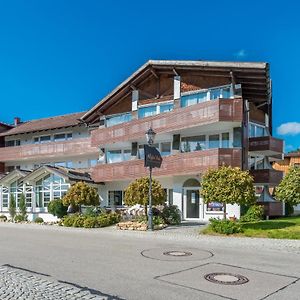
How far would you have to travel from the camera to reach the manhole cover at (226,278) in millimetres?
8602

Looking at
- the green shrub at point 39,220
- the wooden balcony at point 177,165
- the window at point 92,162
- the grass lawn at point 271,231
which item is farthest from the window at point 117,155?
the grass lawn at point 271,231

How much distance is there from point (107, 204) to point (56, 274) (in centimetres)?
2529

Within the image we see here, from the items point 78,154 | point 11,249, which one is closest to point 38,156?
point 78,154

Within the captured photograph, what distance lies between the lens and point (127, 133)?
31766 mm

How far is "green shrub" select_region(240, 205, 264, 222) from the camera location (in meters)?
24.9

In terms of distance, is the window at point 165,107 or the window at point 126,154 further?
the window at point 126,154

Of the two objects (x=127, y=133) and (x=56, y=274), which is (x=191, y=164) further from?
(x=56, y=274)

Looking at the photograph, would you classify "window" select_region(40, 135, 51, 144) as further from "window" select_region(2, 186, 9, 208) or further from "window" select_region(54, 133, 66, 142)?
"window" select_region(2, 186, 9, 208)

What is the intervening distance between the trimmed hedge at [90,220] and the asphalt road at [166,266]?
22.8 feet

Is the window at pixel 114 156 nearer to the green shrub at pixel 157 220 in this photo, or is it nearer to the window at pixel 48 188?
the window at pixel 48 188

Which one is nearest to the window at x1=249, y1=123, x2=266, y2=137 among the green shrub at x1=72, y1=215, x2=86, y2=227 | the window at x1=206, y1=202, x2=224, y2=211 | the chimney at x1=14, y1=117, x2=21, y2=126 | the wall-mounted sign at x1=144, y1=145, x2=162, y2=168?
the window at x1=206, y1=202, x2=224, y2=211

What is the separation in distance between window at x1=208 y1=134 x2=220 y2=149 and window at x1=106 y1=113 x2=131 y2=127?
316 inches

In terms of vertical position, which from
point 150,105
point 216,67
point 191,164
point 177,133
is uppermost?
point 216,67

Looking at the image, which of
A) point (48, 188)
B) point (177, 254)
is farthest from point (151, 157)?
point (48, 188)
